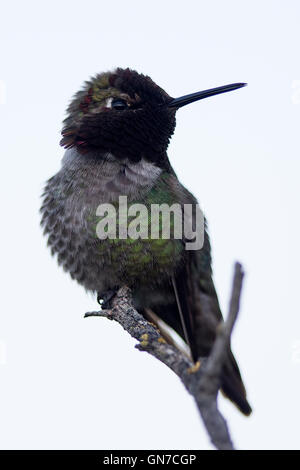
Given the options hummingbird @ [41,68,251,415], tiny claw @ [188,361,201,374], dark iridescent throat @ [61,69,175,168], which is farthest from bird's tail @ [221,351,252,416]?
tiny claw @ [188,361,201,374]

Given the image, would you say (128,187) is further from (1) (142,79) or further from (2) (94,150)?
(1) (142,79)

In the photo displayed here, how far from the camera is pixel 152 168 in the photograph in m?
5.16

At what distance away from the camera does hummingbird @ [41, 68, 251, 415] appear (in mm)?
4691

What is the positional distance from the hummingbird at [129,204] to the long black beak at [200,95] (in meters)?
0.02

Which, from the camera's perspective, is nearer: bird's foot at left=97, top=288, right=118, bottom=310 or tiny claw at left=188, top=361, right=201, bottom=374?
tiny claw at left=188, top=361, right=201, bottom=374

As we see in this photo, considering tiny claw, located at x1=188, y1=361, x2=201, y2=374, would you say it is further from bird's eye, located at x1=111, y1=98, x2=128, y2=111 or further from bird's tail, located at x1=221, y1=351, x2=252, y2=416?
bird's eye, located at x1=111, y1=98, x2=128, y2=111

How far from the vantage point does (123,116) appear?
17.2 ft

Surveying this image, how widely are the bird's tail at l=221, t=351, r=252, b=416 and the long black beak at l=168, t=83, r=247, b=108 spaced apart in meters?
2.27

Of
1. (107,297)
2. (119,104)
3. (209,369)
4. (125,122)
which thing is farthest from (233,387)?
(119,104)

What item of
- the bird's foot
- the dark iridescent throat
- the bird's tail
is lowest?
the bird's tail

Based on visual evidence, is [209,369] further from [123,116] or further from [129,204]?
[123,116]

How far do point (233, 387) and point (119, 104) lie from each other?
250cm
